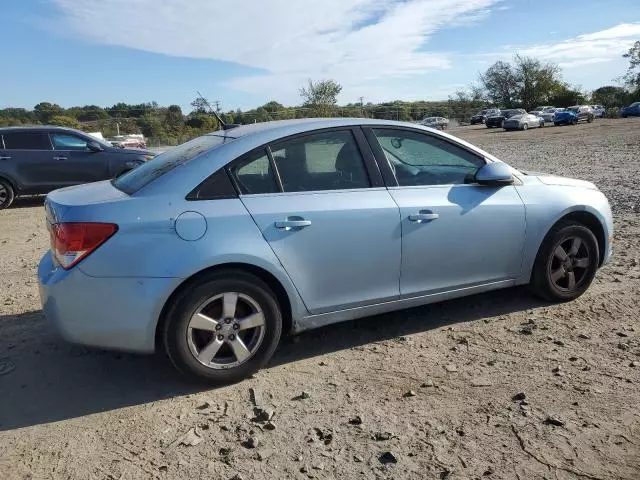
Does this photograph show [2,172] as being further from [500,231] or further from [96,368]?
[500,231]

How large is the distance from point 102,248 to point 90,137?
932 cm

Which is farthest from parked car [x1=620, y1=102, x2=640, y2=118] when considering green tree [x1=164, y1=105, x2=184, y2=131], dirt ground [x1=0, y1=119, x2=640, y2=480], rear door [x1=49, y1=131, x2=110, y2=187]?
dirt ground [x1=0, y1=119, x2=640, y2=480]

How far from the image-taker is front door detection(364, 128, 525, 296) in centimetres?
393

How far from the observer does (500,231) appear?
13.9 ft

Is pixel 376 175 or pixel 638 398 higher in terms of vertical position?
pixel 376 175

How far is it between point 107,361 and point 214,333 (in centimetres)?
100

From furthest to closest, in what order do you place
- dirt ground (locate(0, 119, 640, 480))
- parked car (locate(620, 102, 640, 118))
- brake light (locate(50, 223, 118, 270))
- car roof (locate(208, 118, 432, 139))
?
parked car (locate(620, 102, 640, 118))
car roof (locate(208, 118, 432, 139))
brake light (locate(50, 223, 118, 270))
dirt ground (locate(0, 119, 640, 480))

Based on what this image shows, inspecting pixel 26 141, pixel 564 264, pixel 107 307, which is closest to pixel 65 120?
pixel 26 141

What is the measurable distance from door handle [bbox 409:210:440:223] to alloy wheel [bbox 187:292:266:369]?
4.10ft

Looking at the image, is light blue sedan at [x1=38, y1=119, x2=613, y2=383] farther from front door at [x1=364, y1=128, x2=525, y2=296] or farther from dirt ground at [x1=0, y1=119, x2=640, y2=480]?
dirt ground at [x1=0, y1=119, x2=640, y2=480]

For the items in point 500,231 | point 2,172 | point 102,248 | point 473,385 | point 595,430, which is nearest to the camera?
point 595,430

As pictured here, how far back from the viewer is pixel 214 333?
340cm

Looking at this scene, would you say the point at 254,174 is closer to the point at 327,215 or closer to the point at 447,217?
the point at 327,215

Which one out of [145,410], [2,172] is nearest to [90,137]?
[2,172]
